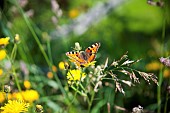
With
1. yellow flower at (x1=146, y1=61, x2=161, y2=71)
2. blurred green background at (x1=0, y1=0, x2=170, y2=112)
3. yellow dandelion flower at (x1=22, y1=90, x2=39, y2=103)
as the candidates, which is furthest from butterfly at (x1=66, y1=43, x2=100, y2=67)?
blurred green background at (x1=0, y1=0, x2=170, y2=112)

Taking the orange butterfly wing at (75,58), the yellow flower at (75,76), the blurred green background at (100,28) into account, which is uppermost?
the blurred green background at (100,28)

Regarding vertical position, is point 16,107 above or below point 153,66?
below

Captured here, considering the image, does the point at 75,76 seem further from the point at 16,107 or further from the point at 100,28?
the point at 100,28

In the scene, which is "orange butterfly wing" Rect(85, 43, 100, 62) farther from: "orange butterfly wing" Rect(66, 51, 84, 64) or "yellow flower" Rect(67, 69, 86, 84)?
"yellow flower" Rect(67, 69, 86, 84)

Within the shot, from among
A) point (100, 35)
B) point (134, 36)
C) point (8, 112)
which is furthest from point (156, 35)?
point (8, 112)

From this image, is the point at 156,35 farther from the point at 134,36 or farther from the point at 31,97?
the point at 31,97

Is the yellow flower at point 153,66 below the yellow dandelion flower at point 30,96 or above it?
above

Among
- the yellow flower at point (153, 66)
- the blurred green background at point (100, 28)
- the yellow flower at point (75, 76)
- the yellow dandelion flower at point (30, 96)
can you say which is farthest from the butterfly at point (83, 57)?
the blurred green background at point (100, 28)

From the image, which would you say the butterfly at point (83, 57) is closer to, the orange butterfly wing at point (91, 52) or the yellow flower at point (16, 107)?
the orange butterfly wing at point (91, 52)

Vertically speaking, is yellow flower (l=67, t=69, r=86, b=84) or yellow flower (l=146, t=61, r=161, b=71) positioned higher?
yellow flower (l=146, t=61, r=161, b=71)

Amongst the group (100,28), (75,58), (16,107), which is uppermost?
(100,28)

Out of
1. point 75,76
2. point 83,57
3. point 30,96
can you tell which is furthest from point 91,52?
point 30,96
